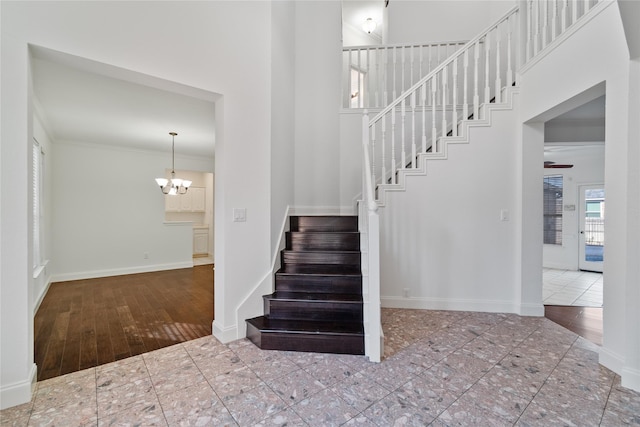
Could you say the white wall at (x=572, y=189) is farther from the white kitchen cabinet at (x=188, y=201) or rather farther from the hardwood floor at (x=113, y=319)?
the white kitchen cabinet at (x=188, y=201)

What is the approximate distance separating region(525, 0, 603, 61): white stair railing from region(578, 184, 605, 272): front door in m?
4.69

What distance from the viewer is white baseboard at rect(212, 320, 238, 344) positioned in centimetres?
246

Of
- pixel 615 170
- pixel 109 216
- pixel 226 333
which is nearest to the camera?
pixel 615 170

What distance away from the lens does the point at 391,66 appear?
14.1 ft

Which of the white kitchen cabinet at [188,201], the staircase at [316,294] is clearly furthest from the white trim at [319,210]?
the white kitchen cabinet at [188,201]

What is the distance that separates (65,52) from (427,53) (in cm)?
440

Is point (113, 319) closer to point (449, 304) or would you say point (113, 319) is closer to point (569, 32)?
point (449, 304)

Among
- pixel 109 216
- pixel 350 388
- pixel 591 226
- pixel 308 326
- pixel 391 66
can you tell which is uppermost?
pixel 391 66

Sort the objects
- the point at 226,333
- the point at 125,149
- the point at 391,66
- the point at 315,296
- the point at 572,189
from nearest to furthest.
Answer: the point at 226,333 < the point at 315,296 < the point at 391,66 < the point at 125,149 < the point at 572,189

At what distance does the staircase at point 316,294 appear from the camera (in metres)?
2.27

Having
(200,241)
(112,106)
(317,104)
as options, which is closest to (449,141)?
(317,104)

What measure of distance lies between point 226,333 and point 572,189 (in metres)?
7.60

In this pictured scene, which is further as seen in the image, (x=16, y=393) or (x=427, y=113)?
(x=427, y=113)

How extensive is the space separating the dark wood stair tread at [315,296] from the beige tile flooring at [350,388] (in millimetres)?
460
